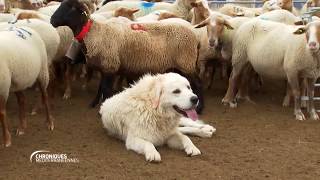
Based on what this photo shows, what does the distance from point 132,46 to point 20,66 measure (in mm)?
Result: 2101

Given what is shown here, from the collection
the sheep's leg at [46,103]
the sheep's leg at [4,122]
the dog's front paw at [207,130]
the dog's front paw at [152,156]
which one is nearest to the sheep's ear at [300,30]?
the dog's front paw at [207,130]

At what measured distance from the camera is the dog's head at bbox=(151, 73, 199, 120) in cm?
549

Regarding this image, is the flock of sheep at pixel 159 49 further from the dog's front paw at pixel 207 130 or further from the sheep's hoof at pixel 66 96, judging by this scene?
the dog's front paw at pixel 207 130

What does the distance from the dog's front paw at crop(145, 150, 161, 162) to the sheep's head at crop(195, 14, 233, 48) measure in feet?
11.4

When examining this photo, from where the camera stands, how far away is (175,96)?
18.3ft

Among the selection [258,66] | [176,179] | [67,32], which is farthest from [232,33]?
[176,179]

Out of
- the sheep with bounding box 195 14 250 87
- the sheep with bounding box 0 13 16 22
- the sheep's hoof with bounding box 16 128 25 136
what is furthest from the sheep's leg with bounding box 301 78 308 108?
the sheep with bounding box 0 13 16 22

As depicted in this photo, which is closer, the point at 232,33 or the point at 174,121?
the point at 174,121

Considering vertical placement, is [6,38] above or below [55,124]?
above

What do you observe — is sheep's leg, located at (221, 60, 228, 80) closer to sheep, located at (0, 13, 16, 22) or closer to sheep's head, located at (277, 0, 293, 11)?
sheep's head, located at (277, 0, 293, 11)

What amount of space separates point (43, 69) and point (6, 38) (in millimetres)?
630

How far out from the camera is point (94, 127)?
6871 millimetres

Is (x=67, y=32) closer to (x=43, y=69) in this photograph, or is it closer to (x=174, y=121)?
(x=43, y=69)

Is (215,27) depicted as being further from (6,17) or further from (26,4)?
(26,4)
